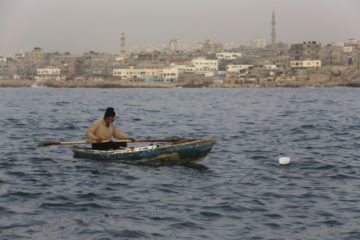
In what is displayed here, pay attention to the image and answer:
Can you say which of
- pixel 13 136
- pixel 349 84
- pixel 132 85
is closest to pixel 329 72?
pixel 349 84

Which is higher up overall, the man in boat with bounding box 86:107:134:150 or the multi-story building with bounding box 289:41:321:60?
the multi-story building with bounding box 289:41:321:60

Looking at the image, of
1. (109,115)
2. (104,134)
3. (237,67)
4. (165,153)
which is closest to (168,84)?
(237,67)

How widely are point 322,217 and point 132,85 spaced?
173 m

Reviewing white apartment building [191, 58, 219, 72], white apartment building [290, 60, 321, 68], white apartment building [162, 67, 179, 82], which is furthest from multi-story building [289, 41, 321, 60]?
white apartment building [162, 67, 179, 82]

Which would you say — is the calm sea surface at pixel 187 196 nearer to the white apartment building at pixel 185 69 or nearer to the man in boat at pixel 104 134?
the man in boat at pixel 104 134

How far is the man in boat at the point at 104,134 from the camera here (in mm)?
17797

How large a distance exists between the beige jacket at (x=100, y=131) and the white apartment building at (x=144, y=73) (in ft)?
538

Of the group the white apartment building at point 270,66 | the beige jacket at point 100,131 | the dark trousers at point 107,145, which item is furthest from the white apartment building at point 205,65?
the beige jacket at point 100,131

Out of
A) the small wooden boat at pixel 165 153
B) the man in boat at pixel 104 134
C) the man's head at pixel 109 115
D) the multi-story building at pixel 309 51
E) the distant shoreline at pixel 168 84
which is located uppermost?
the multi-story building at pixel 309 51

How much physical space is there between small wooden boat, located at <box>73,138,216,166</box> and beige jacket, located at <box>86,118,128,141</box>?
0.42 m

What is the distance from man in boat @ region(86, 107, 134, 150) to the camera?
17.8 meters

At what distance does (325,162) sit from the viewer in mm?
18609

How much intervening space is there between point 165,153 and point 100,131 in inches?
79.7

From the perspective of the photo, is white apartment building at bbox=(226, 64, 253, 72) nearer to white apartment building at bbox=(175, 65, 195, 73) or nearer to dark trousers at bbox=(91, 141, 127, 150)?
white apartment building at bbox=(175, 65, 195, 73)
